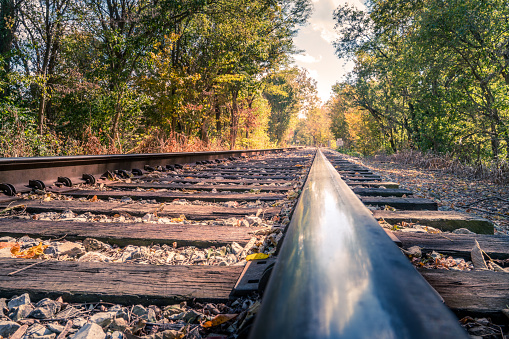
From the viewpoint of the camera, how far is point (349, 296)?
442 mm

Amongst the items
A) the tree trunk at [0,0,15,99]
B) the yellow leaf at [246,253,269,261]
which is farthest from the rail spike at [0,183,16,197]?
the tree trunk at [0,0,15,99]

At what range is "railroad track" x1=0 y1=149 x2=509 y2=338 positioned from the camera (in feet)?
1.37

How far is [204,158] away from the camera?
7.14 m

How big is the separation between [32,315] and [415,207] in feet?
8.15

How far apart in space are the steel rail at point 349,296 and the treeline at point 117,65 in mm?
7821

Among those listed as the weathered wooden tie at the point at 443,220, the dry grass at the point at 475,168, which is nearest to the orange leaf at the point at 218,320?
the weathered wooden tie at the point at 443,220

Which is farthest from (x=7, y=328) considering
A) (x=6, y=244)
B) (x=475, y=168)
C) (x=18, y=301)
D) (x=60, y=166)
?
(x=475, y=168)

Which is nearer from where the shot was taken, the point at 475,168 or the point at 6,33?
the point at 475,168

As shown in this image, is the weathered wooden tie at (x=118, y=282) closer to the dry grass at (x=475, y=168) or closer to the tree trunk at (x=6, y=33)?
the dry grass at (x=475, y=168)

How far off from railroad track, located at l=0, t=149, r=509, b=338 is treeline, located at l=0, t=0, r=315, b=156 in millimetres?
6425

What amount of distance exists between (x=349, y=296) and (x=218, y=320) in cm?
50

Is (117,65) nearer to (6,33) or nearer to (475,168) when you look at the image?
(6,33)

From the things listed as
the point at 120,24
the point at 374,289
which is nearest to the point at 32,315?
the point at 374,289

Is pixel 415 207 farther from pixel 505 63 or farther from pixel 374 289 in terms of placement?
pixel 505 63
